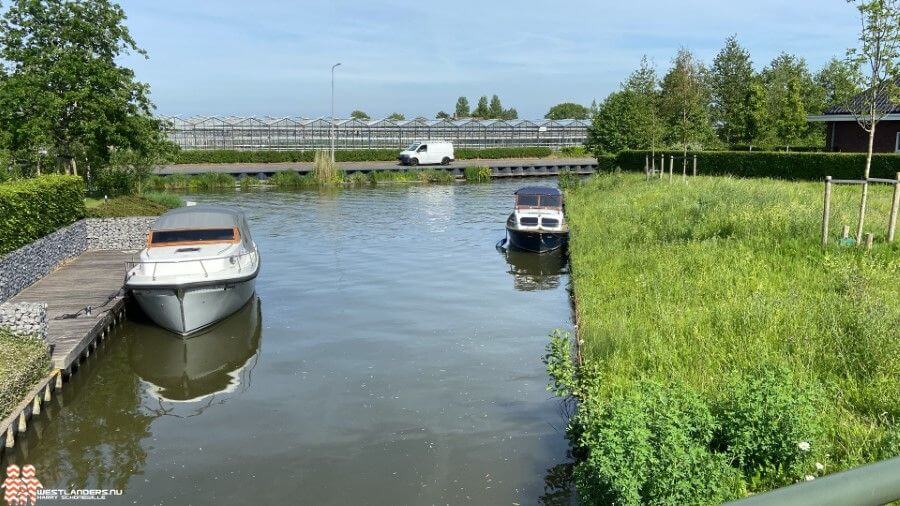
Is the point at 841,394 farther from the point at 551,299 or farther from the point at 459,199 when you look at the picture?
the point at 459,199

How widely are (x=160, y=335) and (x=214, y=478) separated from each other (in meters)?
8.41

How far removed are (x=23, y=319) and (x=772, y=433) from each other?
1247 centimetres

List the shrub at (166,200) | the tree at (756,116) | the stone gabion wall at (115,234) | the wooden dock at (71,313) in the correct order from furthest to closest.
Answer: the tree at (756,116) < the shrub at (166,200) < the stone gabion wall at (115,234) < the wooden dock at (71,313)

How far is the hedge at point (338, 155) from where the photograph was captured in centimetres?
6475

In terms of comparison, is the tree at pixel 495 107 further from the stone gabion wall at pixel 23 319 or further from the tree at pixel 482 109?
the stone gabion wall at pixel 23 319

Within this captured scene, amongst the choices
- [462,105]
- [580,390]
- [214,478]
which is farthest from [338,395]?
[462,105]

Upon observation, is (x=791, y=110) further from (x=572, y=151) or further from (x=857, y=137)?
(x=572, y=151)

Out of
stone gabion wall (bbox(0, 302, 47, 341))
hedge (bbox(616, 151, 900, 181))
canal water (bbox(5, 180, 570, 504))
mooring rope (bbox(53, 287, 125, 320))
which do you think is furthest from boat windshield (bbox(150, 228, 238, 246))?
hedge (bbox(616, 151, 900, 181))

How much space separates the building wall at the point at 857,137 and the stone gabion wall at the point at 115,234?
3837cm

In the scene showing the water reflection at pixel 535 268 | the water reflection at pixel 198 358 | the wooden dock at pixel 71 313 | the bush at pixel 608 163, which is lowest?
the water reflection at pixel 198 358

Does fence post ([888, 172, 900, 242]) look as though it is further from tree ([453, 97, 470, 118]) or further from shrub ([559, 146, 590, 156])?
tree ([453, 97, 470, 118])

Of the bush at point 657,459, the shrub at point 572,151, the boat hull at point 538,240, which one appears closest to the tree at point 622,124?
the shrub at point 572,151

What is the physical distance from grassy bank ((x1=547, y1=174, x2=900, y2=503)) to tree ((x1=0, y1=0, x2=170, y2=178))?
20.4 m

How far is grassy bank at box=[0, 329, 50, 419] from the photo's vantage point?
37.1ft
